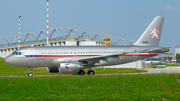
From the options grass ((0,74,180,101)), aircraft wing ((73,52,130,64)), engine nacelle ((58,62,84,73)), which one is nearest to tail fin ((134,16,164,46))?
aircraft wing ((73,52,130,64))

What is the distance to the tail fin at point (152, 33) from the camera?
30.1 meters

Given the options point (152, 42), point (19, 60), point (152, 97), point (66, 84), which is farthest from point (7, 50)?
point (152, 97)

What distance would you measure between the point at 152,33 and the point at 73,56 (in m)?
12.0

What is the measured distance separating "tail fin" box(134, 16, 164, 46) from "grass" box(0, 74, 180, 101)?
13098 millimetres

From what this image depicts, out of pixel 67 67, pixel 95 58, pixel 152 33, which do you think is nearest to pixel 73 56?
pixel 95 58

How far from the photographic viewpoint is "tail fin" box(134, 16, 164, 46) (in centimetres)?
3014

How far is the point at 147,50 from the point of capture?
28328 mm

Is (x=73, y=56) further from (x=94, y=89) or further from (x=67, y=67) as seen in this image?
(x=94, y=89)

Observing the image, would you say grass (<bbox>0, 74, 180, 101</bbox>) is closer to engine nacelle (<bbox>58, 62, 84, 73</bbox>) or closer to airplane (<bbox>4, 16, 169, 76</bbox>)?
engine nacelle (<bbox>58, 62, 84, 73</bbox>)

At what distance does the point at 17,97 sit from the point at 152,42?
2224cm

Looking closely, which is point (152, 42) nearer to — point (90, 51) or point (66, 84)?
point (90, 51)

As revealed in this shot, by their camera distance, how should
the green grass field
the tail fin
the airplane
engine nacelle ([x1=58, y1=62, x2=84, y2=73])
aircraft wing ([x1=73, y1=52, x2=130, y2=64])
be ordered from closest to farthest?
the green grass field < engine nacelle ([x1=58, y1=62, x2=84, y2=73]) < aircraft wing ([x1=73, y1=52, x2=130, y2=64]) < the airplane < the tail fin

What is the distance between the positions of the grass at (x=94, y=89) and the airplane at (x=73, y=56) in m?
7.74

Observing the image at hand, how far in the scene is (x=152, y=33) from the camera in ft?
99.5
